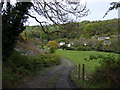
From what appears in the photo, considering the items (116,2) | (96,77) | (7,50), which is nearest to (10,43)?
(7,50)

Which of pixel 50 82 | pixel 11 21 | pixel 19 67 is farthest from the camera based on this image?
pixel 19 67

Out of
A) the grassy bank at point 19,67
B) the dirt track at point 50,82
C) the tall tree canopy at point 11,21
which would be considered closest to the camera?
the grassy bank at point 19,67

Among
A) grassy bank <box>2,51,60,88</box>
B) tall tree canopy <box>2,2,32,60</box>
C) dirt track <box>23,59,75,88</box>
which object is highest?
tall tree canopy <box>2,2,32,60</box>

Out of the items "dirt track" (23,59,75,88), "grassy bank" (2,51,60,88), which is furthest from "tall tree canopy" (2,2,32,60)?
"dirt track" (23,59,75,88)

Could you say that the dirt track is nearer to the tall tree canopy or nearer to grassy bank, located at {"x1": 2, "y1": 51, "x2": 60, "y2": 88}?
grassy bank, located at {"x1": 2, "y1": 51, "x2": 60, "y2": 88}

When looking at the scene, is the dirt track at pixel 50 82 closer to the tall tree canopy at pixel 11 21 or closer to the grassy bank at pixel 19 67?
the grassy bank at pixel 19 67

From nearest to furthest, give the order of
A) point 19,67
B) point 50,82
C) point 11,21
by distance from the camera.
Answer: point 50,82
point 11,21
point 19,67

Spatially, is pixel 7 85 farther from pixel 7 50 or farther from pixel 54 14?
pixel 54 14

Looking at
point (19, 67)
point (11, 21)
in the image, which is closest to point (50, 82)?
point (19, 67)

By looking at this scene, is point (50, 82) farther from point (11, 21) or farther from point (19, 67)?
point (11, 21)

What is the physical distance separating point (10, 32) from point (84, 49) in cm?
4489

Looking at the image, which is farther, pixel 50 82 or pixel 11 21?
pixel 11 21

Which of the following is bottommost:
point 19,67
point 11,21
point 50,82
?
point 50,82

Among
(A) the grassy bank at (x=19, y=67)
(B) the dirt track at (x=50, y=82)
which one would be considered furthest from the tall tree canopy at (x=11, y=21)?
(B) the dirt track at (x=50, y=82)
